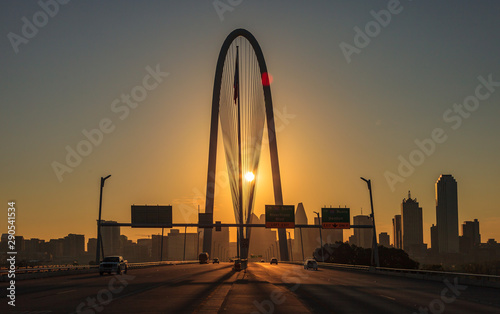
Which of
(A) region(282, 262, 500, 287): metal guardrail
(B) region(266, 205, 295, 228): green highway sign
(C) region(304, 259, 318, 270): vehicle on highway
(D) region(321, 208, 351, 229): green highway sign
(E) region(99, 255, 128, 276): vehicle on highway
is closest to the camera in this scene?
(A) region(282, 262, 500, 287): metal guardrail

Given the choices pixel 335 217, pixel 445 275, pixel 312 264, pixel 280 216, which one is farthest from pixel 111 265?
pixel 335 217

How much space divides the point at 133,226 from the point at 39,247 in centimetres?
10463

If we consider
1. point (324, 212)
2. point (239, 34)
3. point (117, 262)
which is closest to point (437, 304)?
point (117, 262)

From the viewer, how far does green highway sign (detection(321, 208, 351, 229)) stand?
8806cm

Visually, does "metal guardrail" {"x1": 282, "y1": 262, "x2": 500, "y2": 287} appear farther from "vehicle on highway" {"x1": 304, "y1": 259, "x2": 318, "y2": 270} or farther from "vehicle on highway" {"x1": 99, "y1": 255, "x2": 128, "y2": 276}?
"vehicle on highway" {"x1": 99, "y1": 255, "x2": 128, "y2": 276}

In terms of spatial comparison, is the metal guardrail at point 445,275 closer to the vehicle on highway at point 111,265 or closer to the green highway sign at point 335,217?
the green highway sign at point 335,217

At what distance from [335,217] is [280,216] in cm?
814

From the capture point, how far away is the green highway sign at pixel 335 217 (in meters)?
88.1

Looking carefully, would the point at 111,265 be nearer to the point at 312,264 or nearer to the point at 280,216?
the point at 280,216

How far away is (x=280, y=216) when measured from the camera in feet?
294

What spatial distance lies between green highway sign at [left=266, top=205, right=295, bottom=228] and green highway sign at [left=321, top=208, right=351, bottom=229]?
4715mm

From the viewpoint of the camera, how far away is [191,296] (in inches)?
1259

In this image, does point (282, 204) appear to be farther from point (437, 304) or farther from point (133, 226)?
point (437, 304)

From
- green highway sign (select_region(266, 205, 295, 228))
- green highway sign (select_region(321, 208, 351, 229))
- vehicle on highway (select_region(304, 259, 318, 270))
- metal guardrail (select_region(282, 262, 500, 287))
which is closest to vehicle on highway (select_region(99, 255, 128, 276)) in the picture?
green highway sign (select_region(266, 205, 295, 228))
